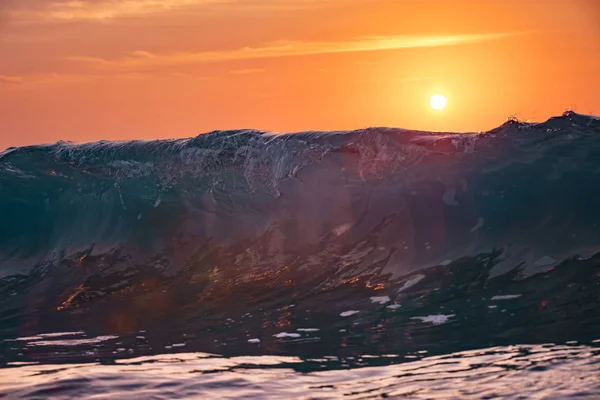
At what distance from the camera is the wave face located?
8.72 meters

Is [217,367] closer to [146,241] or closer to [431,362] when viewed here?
[431,362]

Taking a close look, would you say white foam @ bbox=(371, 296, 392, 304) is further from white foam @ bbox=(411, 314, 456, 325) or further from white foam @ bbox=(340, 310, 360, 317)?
white foam @ bbox=(411, 314, 456, 325)

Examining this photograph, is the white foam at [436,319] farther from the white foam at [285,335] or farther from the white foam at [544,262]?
the white foam at [544,262]

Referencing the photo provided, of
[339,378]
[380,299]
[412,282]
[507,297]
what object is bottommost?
[339,378]

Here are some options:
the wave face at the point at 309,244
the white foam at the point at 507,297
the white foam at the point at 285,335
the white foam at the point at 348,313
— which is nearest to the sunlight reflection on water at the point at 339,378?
the wave face at the point at 309,244

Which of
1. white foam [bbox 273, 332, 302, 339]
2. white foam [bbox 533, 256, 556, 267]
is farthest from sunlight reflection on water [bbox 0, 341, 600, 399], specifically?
white foam [bbox 533, 256, 556, 267]

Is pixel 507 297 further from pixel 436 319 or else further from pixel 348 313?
pixel 348 313

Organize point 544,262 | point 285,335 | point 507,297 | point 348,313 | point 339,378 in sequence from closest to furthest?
1. point 339,378
2. point 285,335
3. point 507,297
4. point 348,313
5. point 544,262

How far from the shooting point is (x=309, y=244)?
12.7 metres

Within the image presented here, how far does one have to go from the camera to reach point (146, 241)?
14.3 metres

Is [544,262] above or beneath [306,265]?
beneath

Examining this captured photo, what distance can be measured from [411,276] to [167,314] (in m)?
3.35

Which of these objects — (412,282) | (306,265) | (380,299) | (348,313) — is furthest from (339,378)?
(306,265)

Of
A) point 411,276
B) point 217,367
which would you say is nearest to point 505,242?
point 411,276
